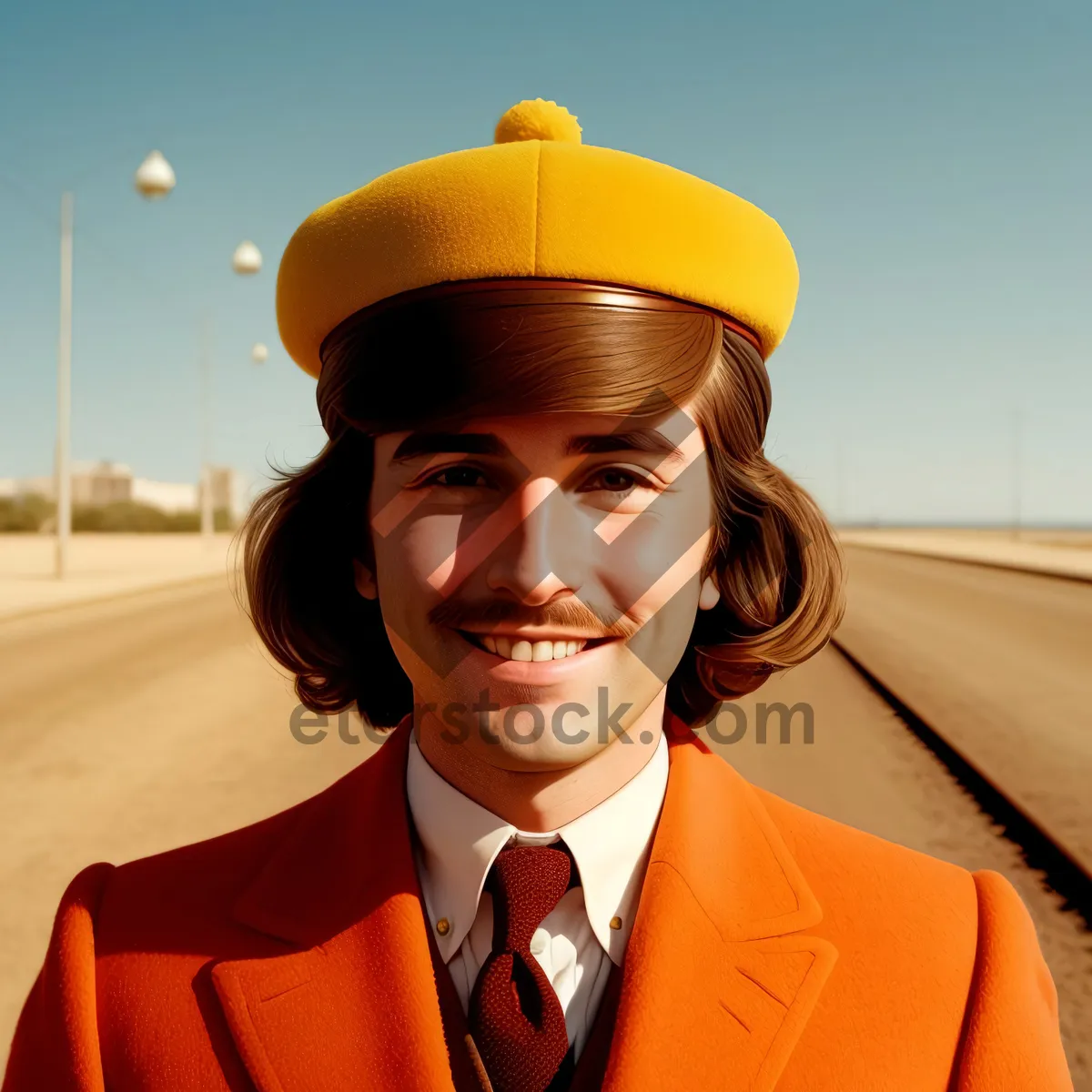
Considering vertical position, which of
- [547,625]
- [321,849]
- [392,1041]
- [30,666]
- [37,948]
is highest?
[547,625]

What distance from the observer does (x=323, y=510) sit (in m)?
1.78

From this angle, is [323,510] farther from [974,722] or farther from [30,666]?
[30,666]

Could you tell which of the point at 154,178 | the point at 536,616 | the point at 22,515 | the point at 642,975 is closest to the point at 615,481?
the point at 536,616

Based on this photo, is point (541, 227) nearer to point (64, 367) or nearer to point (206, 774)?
point (206, 774)

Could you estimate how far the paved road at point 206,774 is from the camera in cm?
407

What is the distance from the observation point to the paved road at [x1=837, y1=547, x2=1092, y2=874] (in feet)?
19.1

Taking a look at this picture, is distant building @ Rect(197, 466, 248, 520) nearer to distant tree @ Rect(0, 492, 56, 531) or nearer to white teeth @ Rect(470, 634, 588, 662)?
distant tree @ Rect(0, 492, 56, 531)

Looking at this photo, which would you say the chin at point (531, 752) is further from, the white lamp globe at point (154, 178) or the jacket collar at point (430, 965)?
the white lamp globe at point (154, 178)

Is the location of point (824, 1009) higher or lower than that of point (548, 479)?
lower

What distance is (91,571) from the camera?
24.7 metres

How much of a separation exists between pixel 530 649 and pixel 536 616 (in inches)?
2.0

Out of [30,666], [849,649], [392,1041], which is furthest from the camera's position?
[849,649]

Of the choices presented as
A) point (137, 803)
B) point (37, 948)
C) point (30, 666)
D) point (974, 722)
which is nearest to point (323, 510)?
point (37, 948)

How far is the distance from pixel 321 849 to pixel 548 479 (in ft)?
2.19
